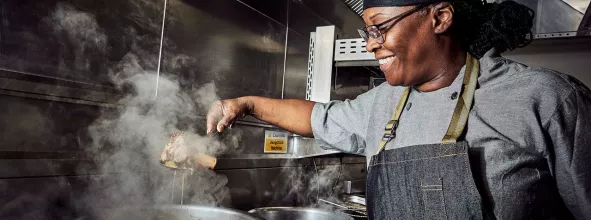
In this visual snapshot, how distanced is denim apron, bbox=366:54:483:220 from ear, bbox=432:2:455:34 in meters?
0.16

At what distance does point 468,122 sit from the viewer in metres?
1.29

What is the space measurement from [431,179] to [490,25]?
583mm

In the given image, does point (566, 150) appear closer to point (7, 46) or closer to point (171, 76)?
point (171, 76)

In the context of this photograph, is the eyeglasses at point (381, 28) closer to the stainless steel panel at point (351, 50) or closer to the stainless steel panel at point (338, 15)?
the stainless steel panel at point (351, 50)

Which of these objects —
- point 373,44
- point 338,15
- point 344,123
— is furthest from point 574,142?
point 338,15

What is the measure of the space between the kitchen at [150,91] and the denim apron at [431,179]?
33.7 inches

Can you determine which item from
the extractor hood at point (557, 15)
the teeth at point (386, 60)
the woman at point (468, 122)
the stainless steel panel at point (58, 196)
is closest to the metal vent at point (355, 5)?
the extractor hood at point (557, 15)

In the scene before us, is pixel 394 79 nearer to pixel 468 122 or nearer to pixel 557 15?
pixel 468 122

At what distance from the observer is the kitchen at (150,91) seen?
1.26 meters

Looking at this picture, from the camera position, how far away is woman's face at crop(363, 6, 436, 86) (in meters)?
1.33

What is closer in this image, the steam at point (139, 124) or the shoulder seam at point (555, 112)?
the shoulder seam at point (555, 112)

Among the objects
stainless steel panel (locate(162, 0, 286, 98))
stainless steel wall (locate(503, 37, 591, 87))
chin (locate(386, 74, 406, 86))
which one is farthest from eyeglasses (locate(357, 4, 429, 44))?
stainless steel wall (locate(503, 37, 591, 87))

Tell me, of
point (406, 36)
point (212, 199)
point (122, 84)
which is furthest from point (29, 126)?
point (406, 36)

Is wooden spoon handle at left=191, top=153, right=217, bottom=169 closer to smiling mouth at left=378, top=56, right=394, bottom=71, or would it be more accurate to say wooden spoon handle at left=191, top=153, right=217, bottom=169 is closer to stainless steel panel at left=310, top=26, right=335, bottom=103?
smiling mouth at left=378, top=56, right=394, bottom=71
